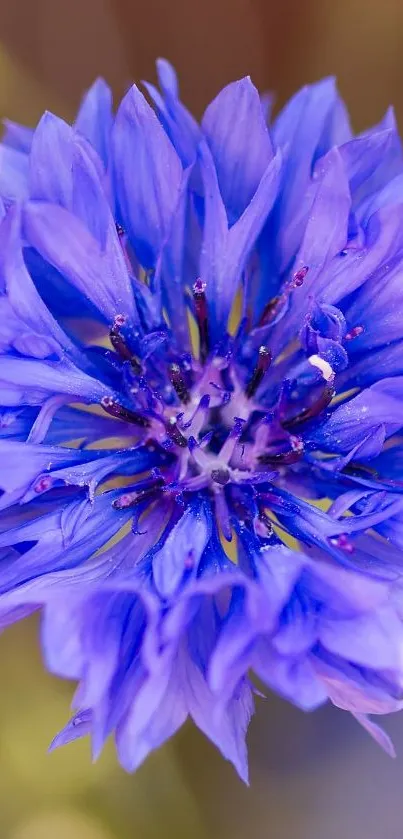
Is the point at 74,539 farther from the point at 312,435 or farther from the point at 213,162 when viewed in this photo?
the point at 213,162

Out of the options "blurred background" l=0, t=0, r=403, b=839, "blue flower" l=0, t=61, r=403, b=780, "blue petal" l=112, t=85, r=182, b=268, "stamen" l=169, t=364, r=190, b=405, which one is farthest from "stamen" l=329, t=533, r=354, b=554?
"blurred background" l=0, t=0, r=403, b=839

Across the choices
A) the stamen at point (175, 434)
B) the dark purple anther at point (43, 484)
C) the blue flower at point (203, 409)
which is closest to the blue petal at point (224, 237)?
the blue flower at point (203, 409)

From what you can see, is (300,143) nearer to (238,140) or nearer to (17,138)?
(238,140)

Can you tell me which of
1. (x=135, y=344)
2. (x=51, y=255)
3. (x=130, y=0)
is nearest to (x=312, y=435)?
(x=135, y=344)

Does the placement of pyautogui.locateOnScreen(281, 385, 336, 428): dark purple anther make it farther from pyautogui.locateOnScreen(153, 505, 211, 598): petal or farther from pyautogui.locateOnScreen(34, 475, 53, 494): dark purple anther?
pyautogui.locateOnScreen(34, 475, 53, 494): dark purple anther

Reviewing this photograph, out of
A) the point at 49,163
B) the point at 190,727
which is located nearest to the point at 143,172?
the point at 49,163

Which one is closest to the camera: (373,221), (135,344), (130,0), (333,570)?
(333,570)
